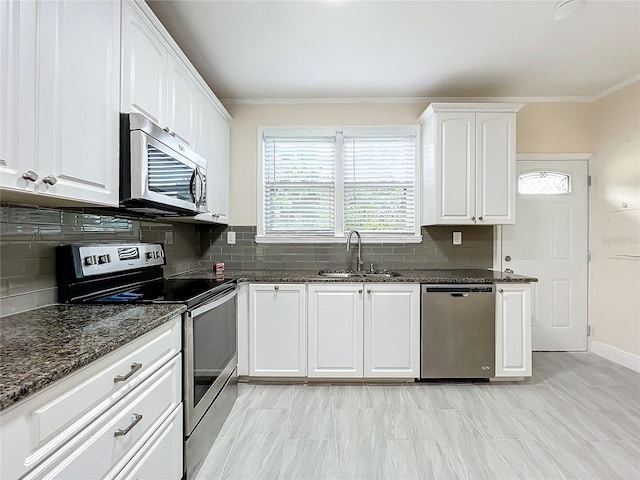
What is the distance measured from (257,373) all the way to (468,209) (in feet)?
7.50

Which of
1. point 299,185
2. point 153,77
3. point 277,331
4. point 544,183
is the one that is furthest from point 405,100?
point 277,331

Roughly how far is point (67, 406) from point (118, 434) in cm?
28

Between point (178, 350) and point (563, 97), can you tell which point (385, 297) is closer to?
point (178, 350)

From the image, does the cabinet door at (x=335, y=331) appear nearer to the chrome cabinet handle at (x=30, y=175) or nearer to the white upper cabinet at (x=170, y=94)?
the white upper cabinet at (x=170, y=94)

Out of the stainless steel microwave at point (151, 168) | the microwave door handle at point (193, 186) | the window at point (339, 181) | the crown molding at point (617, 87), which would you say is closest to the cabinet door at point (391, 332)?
the window at point (339, 181)

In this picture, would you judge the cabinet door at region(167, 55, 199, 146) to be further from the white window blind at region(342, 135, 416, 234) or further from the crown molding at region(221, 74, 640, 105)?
the white window blind at region(342, 135, 416, 234)

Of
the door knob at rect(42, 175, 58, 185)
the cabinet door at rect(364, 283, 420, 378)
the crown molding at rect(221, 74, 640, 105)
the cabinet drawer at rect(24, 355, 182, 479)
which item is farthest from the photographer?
the crown molding at rect(221, 74, 640, 105)

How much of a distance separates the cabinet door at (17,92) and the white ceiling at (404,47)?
1.21 metres

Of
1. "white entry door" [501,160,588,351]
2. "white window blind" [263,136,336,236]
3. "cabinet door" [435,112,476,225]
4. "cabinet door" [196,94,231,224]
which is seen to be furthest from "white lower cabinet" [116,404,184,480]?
"white entry door" [501,160,588,351]

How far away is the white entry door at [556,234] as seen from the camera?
3486 mm

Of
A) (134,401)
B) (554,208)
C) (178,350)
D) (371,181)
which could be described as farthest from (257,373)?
(554,208)

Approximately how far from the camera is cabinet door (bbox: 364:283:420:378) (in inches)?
108

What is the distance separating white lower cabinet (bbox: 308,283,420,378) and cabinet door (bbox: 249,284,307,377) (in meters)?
0.09

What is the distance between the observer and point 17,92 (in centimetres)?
104
